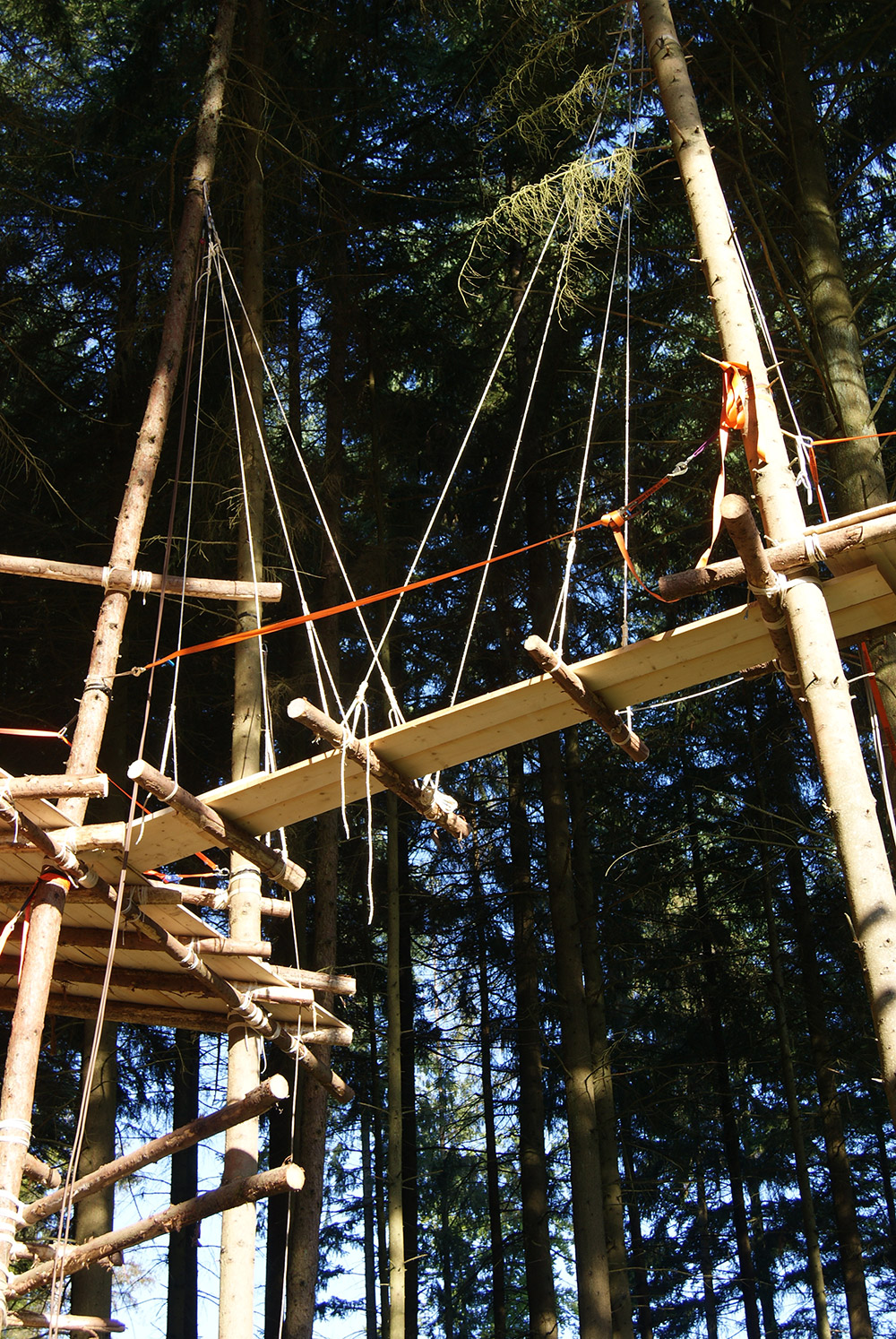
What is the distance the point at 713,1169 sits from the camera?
17125mm

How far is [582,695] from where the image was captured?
16.5ft

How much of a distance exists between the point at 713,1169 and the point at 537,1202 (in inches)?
228

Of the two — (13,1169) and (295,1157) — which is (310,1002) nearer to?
(13,1169)

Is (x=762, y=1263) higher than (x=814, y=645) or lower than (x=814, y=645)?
higher

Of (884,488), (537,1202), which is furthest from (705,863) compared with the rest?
(884,488)

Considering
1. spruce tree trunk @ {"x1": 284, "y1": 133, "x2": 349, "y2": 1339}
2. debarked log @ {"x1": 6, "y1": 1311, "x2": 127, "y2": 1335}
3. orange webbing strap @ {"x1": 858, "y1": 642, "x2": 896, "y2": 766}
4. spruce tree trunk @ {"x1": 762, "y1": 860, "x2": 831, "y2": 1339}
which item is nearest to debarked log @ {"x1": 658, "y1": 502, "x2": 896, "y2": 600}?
orange webbing strap @ {"x1": 858, "y1": 642, "x2": 896, "y2": 766}

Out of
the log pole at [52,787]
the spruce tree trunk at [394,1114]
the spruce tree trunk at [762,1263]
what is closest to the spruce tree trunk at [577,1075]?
the spruce tree trunk at [394,1114]

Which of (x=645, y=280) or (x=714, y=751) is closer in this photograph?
(x=645, y=280)

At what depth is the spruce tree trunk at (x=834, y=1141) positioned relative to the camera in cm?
1209

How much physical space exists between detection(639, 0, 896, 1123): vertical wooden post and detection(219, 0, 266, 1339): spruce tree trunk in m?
2.92

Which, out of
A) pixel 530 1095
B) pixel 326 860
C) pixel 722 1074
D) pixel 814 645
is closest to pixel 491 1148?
pixel 722 1074

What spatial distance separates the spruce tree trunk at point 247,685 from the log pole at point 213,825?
19 centimetres

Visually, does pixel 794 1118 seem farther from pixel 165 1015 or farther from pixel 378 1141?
pixel 165 1015

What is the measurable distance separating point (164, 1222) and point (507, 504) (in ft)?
31.5
